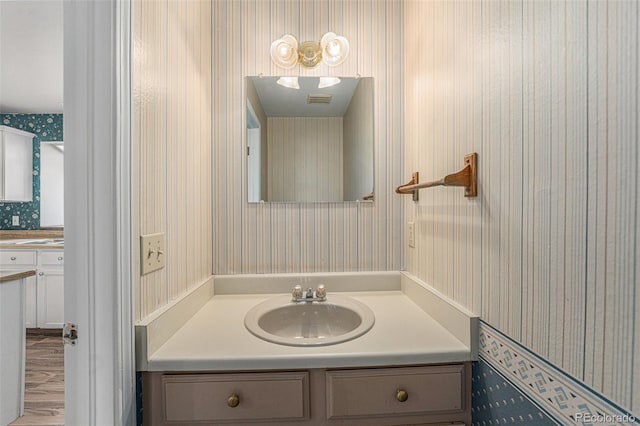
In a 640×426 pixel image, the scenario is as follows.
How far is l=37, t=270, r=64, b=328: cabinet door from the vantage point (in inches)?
115

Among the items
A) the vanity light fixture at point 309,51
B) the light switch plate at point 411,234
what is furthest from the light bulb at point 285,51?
the light switch plate at point 411,234

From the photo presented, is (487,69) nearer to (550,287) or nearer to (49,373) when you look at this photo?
(550,287)

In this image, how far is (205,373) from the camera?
86 centimetres

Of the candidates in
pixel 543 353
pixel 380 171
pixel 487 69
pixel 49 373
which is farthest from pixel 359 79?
pixel 49 373

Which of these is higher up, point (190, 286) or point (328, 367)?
point (190, 286)

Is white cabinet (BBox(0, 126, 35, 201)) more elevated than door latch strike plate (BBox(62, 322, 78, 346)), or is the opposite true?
white cabinet (BBox(0, 126, 35, 201))

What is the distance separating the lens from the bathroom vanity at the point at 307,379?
85 centimetres

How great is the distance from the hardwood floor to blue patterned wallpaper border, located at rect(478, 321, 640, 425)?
2255mm

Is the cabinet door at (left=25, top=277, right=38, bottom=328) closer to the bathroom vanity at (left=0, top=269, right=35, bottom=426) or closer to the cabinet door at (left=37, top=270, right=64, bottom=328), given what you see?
the cabinet door at (left=37, top=270, right=64, bottom=328)

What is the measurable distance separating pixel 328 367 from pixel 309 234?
68 centimetres

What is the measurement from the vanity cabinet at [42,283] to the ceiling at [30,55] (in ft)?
4.82

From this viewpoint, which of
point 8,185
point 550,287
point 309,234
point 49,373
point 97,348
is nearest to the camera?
point 550,287

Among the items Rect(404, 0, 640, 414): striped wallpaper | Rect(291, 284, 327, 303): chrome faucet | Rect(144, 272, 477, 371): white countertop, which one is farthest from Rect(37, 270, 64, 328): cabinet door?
Rect(404, 0, 640, 414): striped wallpaper

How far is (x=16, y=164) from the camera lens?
3.32 metres
